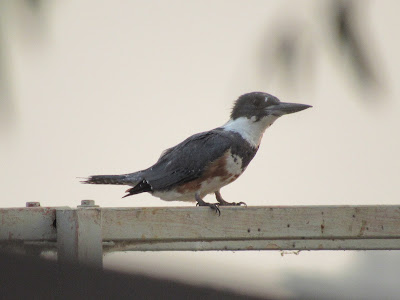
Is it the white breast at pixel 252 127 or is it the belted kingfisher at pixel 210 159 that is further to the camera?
the white breast at pixel 252 127

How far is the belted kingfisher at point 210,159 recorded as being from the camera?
5.48 m

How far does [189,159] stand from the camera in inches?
221

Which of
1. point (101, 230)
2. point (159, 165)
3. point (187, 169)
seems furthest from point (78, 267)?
point (159, 165)

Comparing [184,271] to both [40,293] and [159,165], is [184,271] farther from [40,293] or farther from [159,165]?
[159,165]

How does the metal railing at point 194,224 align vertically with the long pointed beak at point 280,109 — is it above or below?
below

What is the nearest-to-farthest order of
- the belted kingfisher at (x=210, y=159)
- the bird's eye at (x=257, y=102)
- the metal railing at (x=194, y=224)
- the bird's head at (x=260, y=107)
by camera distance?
the metal railing at (x=194, y=224), the belted kingfisher at (x=210, y=159), the bird's head at (x=260, y=107), the bird's eye at (x=257, y=102)

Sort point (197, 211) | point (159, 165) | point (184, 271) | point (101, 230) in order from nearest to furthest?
1. point (184, 271)
2. point (101, 230)
3. point (197, 211)
4. point (159, 165)

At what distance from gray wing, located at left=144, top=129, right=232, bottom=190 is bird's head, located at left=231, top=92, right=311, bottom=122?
0.88ft

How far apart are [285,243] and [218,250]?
38 centimetres

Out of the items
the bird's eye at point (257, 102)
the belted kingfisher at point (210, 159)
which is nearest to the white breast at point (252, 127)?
the belted kingfisher at point (210, 159)

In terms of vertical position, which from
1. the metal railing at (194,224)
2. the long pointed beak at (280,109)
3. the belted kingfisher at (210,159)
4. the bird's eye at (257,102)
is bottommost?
the metal railing at (194,224)

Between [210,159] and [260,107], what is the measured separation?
0.67 metres

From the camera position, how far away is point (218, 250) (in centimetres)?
409

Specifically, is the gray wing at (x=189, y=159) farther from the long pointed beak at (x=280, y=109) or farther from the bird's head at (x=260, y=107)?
the long pointed beak at (x=280, y=109)
